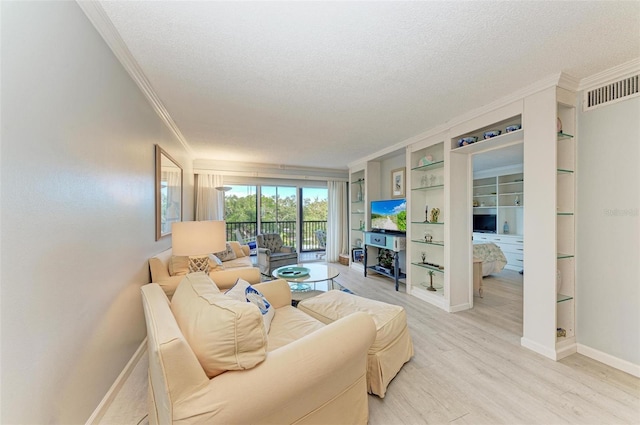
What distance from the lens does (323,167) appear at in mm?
6219

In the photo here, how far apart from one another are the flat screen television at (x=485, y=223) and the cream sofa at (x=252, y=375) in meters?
5.68

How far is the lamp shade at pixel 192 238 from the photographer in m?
2.10

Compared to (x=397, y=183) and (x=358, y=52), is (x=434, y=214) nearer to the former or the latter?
(x=397, y=183)

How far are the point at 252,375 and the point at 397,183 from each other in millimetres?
4223

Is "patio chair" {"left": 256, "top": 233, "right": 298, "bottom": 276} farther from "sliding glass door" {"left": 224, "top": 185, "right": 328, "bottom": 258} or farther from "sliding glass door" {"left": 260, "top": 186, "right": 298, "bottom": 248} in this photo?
"sliding glass door" {"left": 260, "top": 186, "right": 298, "bottom": 248}

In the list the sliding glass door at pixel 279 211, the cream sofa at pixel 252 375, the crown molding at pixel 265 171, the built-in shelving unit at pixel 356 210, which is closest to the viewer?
the cream sofa at pixel 252 375

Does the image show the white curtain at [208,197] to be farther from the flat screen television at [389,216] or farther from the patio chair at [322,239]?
the flat screen television at [389,216]

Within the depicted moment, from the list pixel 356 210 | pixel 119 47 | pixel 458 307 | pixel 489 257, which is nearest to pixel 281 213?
pixel 356 210

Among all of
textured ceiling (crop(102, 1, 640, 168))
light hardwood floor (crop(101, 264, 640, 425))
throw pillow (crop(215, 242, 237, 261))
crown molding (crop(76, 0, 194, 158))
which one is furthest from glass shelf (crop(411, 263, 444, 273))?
crown molding (crop(76, 0, 194, 158))

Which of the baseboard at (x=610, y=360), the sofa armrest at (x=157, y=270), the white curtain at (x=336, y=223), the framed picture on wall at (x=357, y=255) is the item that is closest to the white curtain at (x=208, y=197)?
Answer: the white curtain at (x=336, y=223)

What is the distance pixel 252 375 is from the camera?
97cm

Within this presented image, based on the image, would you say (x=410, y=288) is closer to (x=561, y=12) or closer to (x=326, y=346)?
(x=326, y=346)

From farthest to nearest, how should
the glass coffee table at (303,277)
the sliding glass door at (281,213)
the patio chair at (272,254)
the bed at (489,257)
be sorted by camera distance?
1. the sliding glass door at (281,213)
2. the patio chair at (272,254)
3. the bed at (489,257)
4. the glass coffee table at (303,277)

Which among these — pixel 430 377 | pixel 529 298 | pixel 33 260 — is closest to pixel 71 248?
pixel 33 260
